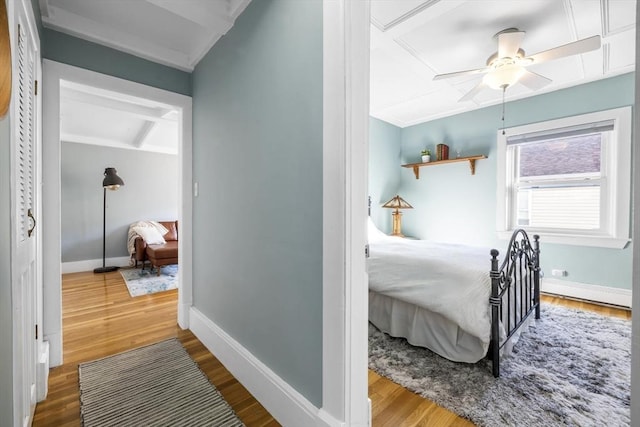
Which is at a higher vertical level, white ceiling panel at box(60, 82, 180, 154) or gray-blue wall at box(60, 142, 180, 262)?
white ceiling panel at box(60, 82, 180, 154)

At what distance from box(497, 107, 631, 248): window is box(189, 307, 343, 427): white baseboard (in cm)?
358

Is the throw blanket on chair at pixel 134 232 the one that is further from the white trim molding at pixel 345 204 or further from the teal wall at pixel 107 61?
the white trim molding at pixel 345 204

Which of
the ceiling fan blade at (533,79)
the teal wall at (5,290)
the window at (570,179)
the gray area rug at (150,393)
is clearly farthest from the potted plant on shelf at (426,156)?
the teal wall at (5,290)

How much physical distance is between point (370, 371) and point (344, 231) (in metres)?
1.25

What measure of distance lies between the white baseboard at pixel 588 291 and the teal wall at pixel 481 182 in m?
0.06

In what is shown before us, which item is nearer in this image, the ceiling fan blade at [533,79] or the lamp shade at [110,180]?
the ceiling fan blade at [533,79]

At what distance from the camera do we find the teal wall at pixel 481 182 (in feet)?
9.86

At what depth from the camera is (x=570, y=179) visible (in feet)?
10.8

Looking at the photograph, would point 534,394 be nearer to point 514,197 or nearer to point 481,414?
point 481,414

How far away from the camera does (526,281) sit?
2338 millimetres

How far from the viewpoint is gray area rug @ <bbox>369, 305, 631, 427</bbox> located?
1.42m

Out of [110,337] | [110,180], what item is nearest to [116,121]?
[110,180]

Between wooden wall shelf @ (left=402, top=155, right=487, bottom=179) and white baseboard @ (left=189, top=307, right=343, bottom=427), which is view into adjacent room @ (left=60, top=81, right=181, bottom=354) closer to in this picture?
white baseboard @ (left=189, top=307, right=343, bottom=427)

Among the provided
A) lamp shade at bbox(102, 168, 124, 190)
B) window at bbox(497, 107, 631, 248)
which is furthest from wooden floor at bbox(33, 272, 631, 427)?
lamp shade at bbox(102, 168, 124, 190)
